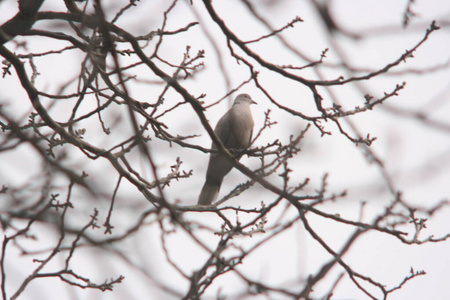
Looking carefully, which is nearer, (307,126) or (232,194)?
(307,126)

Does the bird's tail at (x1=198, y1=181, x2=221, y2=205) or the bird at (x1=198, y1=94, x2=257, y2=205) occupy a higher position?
the bird at (x1=198, y1=94, x2=257, y2=205)

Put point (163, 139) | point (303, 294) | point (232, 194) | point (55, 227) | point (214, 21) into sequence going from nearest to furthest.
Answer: point (303, 294) → point (55, 227) → point (214, 21) → point (163, 139) → point (232, 194)

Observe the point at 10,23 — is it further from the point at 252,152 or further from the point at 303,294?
the point at 303,294

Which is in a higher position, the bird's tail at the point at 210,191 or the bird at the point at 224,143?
the bird at the point at 224,143

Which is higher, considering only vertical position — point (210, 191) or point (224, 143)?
point (224, 143)

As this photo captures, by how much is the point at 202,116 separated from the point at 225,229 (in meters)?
0.94

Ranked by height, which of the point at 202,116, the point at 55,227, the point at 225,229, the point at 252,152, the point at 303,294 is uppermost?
the point at 252,152

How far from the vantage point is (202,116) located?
130 inches

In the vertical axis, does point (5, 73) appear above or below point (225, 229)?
above

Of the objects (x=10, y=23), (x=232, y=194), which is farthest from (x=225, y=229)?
(x=10, y=23)

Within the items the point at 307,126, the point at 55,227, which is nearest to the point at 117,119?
the point at 55,227

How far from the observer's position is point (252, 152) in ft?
13.2

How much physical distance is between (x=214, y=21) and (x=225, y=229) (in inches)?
54.8

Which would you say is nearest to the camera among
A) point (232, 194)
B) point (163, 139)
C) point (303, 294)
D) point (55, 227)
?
point (303, 294)
